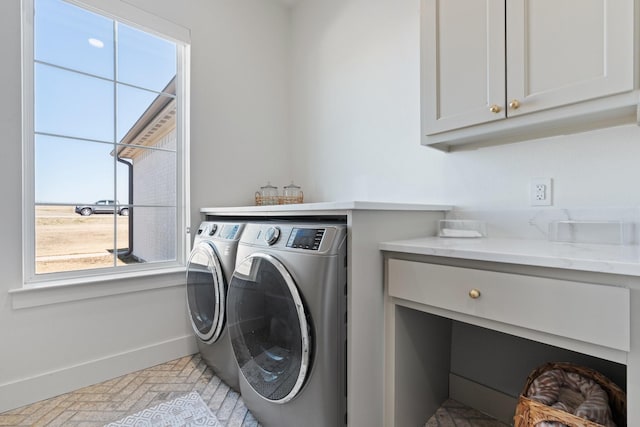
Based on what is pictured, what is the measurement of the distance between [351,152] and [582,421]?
5.65 feet

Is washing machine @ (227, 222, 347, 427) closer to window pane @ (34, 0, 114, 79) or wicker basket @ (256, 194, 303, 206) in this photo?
wicker basket @ (256, 194, 303, 206)

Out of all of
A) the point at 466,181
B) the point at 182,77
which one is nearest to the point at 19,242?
the point at 182,77

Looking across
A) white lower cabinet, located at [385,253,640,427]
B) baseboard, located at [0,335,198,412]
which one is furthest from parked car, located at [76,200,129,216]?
white lower cabinet, located at [385,253,640,427]

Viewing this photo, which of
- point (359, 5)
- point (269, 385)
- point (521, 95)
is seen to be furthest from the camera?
point (359, 5)

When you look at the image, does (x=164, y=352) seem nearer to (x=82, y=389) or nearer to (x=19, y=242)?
(x=82, y=389)

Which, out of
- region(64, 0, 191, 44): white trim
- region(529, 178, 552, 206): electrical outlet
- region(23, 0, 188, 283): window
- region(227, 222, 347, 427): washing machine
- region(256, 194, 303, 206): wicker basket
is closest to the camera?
region(227, 222, 347, 427): washing machine

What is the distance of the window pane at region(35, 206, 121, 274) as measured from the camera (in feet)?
5.35

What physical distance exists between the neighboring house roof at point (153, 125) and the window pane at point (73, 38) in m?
0.29

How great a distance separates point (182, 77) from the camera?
2121 millimetres

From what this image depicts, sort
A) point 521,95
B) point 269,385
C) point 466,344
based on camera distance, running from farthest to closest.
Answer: point 466,344, point 269,385, point 521,95

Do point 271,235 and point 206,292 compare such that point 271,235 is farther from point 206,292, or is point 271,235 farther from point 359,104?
point 359,104

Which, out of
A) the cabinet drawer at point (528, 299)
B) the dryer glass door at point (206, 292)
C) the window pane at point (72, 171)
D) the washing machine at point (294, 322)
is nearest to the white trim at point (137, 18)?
the window pane at point (72, 171)

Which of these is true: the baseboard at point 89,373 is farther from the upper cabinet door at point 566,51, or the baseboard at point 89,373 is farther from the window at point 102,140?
the upper cabinet door at point 566,51

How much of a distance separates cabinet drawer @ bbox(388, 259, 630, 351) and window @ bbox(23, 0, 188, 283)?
5.40 feet
